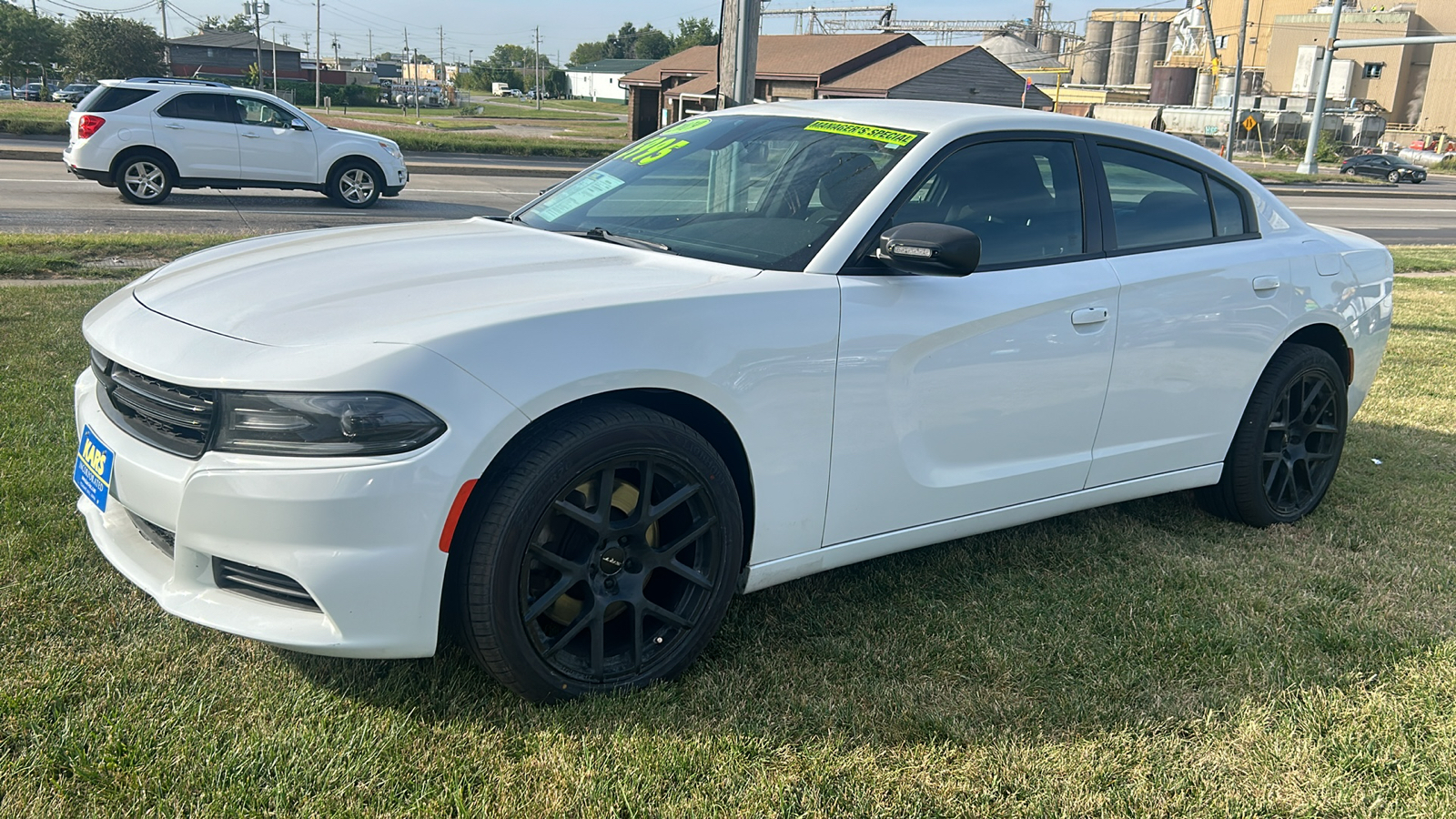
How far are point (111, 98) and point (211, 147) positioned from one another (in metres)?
1.26

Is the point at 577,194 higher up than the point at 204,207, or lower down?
higher up

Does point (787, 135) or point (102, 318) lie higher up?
point (787, 135)

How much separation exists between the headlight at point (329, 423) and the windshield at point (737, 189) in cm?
113

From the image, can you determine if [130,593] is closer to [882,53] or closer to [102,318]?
[102,318]

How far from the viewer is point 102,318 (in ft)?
9.74

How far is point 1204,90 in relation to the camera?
7400cm

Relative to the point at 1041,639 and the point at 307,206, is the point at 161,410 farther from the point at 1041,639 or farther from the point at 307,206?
the point at 307,206

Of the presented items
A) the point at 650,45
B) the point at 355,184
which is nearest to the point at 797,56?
the point at 355,184

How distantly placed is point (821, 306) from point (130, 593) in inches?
87.3

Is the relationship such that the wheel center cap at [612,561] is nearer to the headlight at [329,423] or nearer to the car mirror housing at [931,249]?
the headlight at [329,423]

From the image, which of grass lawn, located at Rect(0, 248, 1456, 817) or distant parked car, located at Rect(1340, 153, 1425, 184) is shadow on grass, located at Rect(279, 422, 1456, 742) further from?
distant parked car, located at Rect(1340, 153, 1425, 184)

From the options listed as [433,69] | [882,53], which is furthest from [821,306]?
[433,69]

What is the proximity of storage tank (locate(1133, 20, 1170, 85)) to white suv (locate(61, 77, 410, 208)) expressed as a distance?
299ft

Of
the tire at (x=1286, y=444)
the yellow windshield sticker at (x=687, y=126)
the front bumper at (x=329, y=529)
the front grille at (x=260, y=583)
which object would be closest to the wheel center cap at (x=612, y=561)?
the front bumper at (x=329, y=529)
